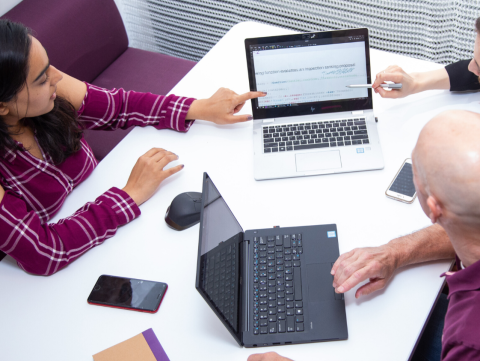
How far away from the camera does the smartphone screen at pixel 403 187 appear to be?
102 centimetres

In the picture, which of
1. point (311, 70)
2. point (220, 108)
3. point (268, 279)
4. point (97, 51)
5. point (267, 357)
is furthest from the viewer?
point (97, 51)

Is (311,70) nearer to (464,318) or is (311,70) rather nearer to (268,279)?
(268,279)

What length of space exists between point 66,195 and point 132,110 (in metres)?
0.32

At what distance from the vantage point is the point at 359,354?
0.81 metres

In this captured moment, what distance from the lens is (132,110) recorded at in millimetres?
1329

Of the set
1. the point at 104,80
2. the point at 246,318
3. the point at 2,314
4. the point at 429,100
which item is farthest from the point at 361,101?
the point at 104,80

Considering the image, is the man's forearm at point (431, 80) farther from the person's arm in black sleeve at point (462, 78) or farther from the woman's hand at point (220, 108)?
the woman's hand at point (220, 108)

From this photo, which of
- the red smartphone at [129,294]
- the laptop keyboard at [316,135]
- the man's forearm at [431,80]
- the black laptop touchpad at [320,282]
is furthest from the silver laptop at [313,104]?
the red smartphone at [129,294]

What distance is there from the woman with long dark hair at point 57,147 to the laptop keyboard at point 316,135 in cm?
12

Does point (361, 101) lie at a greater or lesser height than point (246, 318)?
greater

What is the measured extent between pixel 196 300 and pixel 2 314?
44 centimetres

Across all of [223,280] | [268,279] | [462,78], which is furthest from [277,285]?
[462,78]

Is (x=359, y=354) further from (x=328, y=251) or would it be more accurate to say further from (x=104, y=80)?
(x=104, y=80)

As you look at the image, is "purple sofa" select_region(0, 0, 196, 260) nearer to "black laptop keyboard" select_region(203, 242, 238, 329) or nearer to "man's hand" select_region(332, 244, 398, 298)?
"black laptop keyboard" select_region(203, 242, 238, 329)
